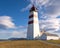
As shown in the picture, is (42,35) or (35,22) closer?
(35,22)

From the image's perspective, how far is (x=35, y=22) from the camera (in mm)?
67938

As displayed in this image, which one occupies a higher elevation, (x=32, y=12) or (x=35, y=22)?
(x=32, y=12)

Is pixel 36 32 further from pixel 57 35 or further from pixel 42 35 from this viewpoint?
pixel 57 35

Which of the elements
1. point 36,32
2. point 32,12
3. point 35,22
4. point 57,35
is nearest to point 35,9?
point 32,12

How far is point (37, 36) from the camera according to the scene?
6769 cm

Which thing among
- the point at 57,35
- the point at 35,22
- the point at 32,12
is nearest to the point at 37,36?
the point at 35,22

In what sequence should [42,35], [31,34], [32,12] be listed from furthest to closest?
[42,35] → [32,12] → [31,34]

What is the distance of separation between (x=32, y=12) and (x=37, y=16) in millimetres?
3334

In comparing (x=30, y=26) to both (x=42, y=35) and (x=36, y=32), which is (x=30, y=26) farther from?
(x=42, y=35)

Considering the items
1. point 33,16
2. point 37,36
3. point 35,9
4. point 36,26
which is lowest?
point 37,36

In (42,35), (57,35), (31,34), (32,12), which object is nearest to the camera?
(31,34)

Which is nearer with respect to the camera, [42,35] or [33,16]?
[33,16]

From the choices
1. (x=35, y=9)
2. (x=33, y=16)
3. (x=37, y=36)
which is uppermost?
(x=35, y=9)

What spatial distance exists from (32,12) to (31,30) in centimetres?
1017
